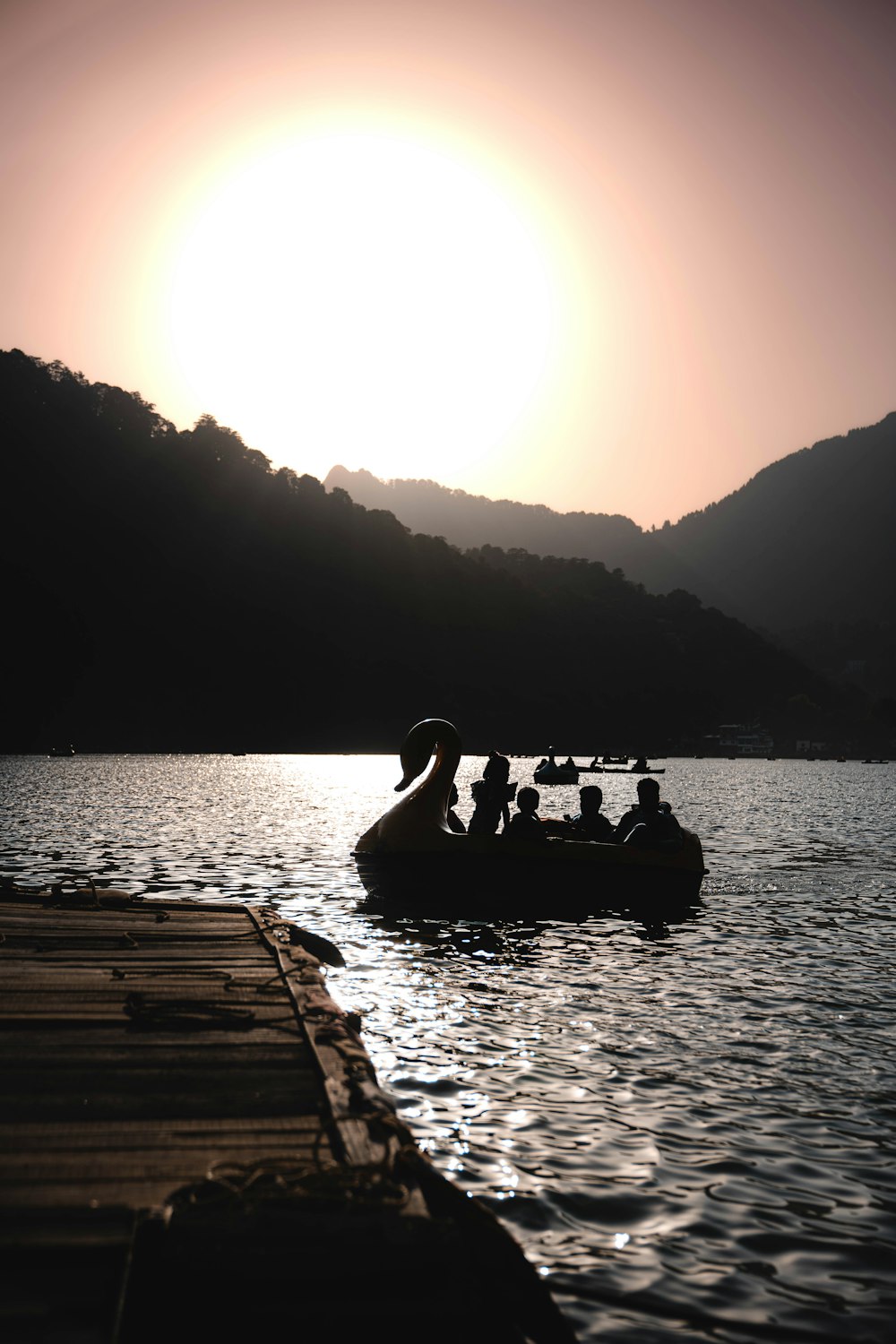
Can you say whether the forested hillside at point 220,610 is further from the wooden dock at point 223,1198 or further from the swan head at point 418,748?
the wooden dock at point 223,1198

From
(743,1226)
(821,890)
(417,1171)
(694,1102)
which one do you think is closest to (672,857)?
(821,890)

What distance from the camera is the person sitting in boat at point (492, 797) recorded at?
1959cm

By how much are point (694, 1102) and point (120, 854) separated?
2192 centimetres

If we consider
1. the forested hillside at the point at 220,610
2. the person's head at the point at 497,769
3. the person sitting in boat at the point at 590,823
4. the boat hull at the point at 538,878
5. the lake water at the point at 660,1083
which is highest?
the forested hillside at the point at 220,610

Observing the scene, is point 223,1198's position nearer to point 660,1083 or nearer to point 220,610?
point 660,1083

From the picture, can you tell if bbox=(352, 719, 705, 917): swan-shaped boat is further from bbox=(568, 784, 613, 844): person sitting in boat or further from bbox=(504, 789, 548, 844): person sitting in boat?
bbox=(568, 784, 613, 844): person sitting in boat

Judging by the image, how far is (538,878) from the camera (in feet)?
60.7

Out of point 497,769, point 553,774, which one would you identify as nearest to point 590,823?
point 497,769

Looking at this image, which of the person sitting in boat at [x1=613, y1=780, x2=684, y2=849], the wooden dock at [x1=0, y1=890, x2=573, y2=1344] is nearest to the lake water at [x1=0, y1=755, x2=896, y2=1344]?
the wooden dock at [x1=0, y1=890, x2=573, y2=1344]

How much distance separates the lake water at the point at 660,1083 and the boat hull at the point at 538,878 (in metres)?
0.59

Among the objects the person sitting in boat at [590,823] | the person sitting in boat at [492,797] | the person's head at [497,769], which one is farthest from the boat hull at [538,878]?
the person sitting in boat at [590,823]

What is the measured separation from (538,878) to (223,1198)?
1449 centimetres

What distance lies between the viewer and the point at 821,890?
24391 mm

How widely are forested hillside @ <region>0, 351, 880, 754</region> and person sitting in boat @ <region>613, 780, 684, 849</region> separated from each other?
95.8 m
